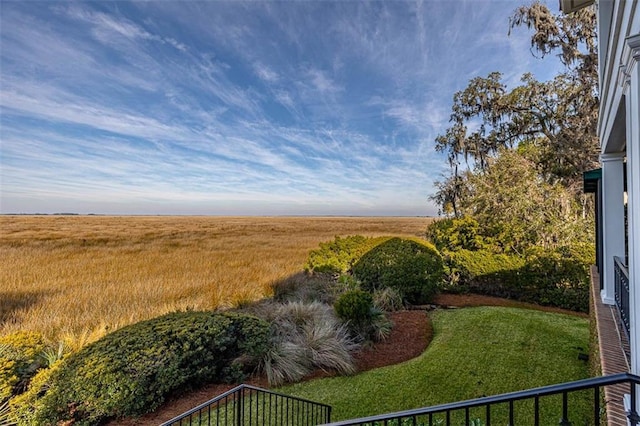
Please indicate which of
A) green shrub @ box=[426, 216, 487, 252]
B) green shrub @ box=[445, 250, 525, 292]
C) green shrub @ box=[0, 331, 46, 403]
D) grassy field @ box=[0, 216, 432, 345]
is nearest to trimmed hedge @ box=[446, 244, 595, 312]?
green shrub @ box=[445, 250, 525, 292]

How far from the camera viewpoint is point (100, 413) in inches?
139

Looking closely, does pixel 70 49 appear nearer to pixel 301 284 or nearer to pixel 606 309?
pixel 301 284

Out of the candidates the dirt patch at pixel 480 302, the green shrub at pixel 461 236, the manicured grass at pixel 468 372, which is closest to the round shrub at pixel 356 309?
the manicured grass at pixel 468 372

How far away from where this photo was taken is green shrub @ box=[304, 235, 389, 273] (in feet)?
34.4

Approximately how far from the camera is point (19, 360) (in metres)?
4.40

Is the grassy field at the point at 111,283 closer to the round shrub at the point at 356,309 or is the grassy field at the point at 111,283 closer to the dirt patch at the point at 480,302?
the round shrub at the point at 356,309

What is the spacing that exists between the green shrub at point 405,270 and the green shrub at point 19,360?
702 centimetres

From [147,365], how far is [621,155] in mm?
6804

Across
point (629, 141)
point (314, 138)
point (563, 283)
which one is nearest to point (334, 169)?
point (314, 138)

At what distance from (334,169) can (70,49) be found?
1599 cm

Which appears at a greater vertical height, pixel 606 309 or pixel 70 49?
pixel 70 49

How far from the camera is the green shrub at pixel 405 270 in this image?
8086mm

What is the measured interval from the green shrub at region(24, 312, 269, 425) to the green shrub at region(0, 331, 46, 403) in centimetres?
99

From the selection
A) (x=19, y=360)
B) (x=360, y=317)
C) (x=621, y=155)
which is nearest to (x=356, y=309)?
(x=360, y=317)
